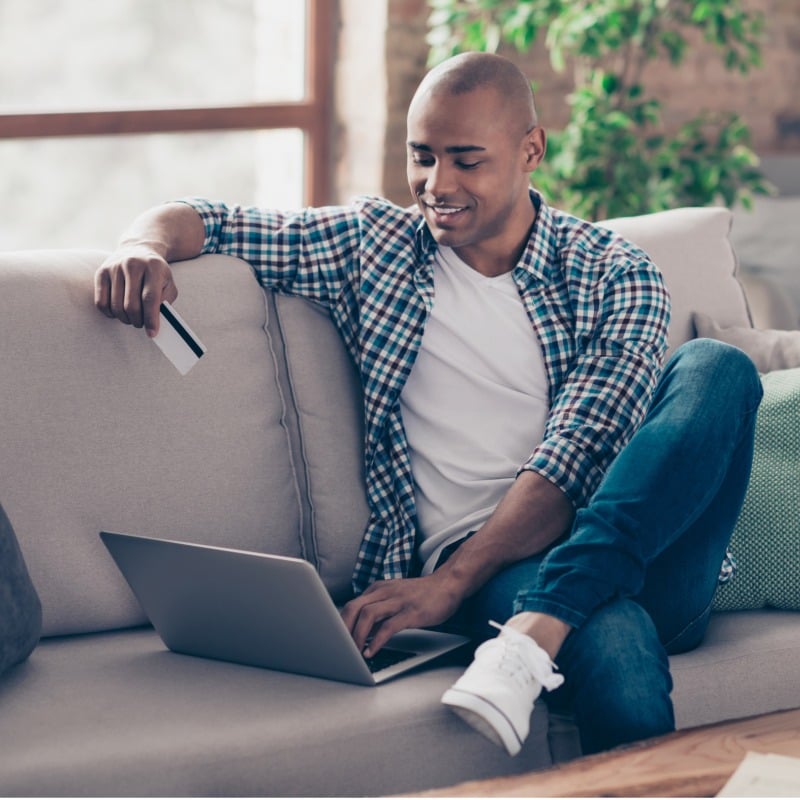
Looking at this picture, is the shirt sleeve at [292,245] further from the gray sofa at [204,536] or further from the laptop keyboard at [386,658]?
the laptop keyboard at [386,658]

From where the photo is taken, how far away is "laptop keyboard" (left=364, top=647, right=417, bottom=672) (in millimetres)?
1563

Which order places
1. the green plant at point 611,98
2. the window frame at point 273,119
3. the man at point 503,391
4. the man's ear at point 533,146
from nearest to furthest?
the man at point 503,391
the man's ear at point 533,146
the green plant at point 611,98
the window frame at point 273,119

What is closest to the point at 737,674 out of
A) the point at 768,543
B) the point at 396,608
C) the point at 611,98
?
the point at 768,543

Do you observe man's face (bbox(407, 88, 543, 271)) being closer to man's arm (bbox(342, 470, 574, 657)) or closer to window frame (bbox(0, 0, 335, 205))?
man's arm (bbox(342, 470, 574, 657))

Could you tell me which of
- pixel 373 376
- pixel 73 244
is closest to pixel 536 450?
pixel 373 376

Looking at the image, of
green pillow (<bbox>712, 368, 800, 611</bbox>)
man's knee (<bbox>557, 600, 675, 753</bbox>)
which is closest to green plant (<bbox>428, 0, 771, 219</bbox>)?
green pillow (<bbox>712, 368, 800, 611</bbox>)

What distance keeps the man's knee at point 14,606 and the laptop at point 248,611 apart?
0.11 m

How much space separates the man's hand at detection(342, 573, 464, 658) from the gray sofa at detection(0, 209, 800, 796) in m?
0.06

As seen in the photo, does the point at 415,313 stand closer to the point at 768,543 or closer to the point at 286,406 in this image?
the point at 286,406

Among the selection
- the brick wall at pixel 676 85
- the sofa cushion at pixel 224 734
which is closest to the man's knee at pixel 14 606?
the sofa cushion at pixel 224 734

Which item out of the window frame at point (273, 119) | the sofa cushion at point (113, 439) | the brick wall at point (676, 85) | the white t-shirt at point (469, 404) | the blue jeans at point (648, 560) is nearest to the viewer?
the blue jeans at point (648, 560)

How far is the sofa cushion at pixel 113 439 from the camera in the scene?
1679 millimetres

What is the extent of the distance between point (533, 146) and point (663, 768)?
1028 millimetres

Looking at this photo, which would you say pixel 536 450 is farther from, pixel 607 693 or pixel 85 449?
pixel 85 449
